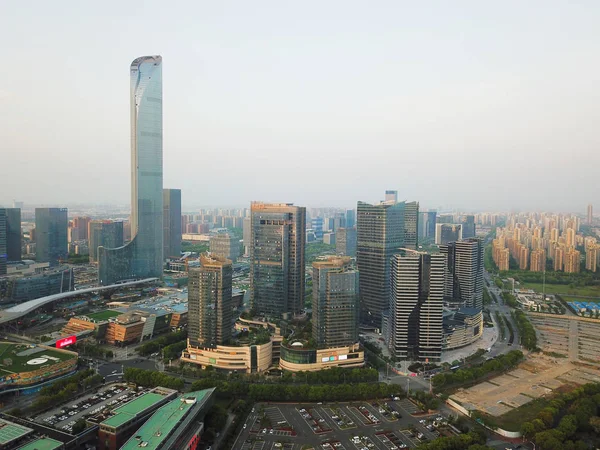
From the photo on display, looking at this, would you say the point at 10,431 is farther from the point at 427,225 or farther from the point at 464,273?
the point at 427,225

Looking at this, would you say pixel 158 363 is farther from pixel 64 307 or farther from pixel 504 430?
pixel 504 430

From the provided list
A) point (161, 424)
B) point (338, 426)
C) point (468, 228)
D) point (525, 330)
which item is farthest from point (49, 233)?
point (468, 228)

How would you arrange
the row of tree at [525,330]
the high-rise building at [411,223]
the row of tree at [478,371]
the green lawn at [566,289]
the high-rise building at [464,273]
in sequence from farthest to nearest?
1. the green lawn at [566,289]
2. the high-rise building at [464,273]
3. the high-rise building at [411,223]
4. the row of tree at [525,330]
5. the row of tree at [478,371]

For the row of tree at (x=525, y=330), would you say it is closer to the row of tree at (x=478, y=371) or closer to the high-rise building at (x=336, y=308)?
the row of tree at (x=478, y=371)

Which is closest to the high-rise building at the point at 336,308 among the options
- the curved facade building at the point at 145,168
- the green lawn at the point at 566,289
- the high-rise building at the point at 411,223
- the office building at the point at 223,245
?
the high-rise building at the point at 411,223

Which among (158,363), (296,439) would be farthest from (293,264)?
(296,439)
